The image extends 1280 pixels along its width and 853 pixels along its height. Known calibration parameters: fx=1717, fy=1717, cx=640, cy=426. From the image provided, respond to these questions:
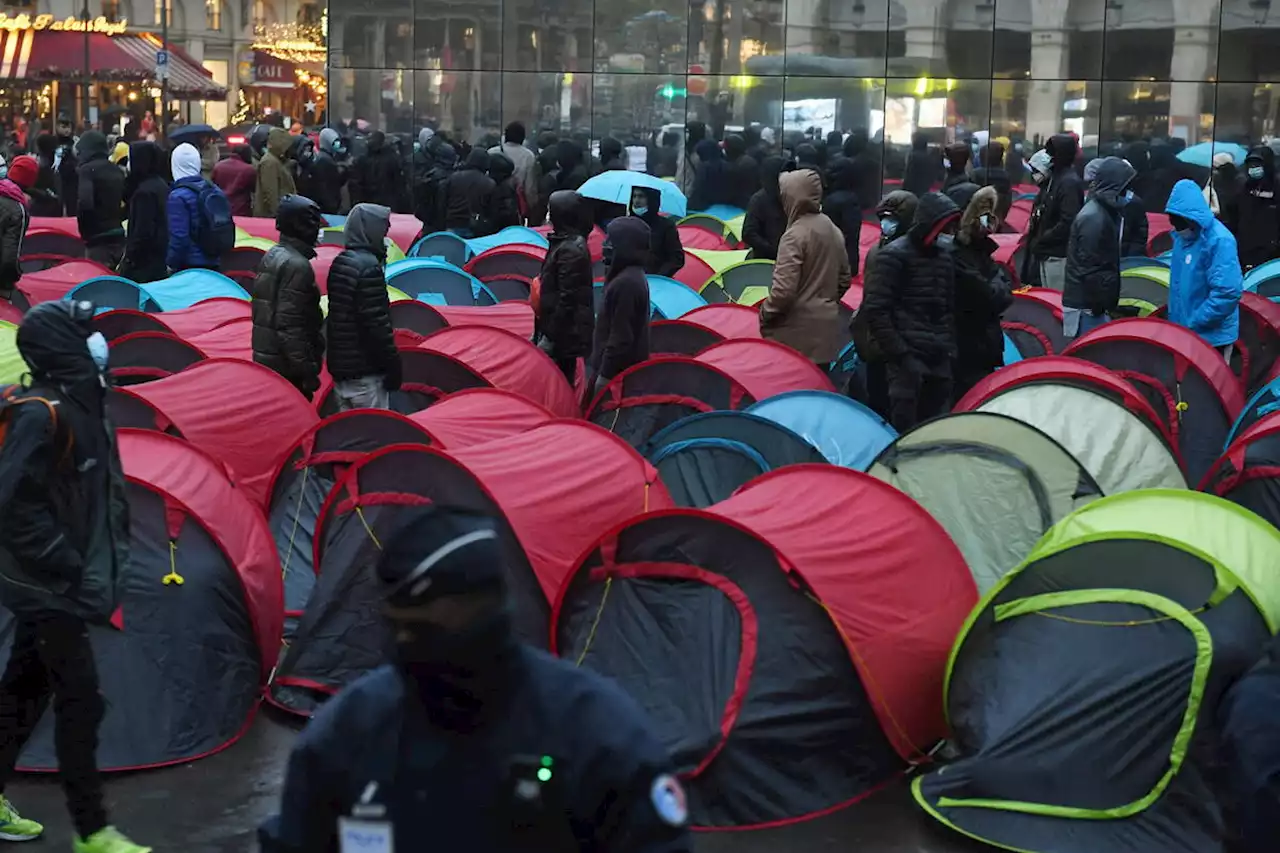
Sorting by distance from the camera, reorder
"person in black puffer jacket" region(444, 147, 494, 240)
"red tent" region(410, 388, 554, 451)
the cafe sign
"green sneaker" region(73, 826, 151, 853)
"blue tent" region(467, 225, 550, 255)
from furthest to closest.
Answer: the cafe sign → "person in black puffer jacket" region(444, 147, 494, 240) → "blue tent" region(467, 225, 550, 255) → "red tent" region(410, 388, 554, 451) → "green sneaker" region(73, 826, 151, 853)

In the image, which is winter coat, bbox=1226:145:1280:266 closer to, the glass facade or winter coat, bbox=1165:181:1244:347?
winter coat, bbox=1165:181:1244:347

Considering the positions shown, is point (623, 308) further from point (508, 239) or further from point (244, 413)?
point (508, 239)

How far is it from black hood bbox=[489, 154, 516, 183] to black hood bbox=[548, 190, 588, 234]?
23.8 feet

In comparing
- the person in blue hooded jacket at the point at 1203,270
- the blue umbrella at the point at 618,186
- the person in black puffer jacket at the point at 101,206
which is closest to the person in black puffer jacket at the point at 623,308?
the blue umbrella at the point at 618,186

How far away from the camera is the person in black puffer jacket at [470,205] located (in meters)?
17.3

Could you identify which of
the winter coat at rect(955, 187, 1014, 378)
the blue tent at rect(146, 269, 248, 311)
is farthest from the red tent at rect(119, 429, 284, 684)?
the blue tent at rect(146, 269, 248, 311)

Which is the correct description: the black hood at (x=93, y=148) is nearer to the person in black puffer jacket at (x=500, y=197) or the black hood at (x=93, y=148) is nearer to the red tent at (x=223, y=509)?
the person in black puffer jacket at (x=500, y=197)

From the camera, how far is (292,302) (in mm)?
9008

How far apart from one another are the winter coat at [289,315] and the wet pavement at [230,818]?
312cm

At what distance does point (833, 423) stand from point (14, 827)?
16.1ft

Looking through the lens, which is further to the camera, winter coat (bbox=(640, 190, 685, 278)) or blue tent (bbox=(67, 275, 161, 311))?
winter coat (bbox=(640, 190, 685, 278))

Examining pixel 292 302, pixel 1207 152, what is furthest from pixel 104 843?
pixel 1207 152

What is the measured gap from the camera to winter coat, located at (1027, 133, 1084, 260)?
42.7 feet

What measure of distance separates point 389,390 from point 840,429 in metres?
2.41
